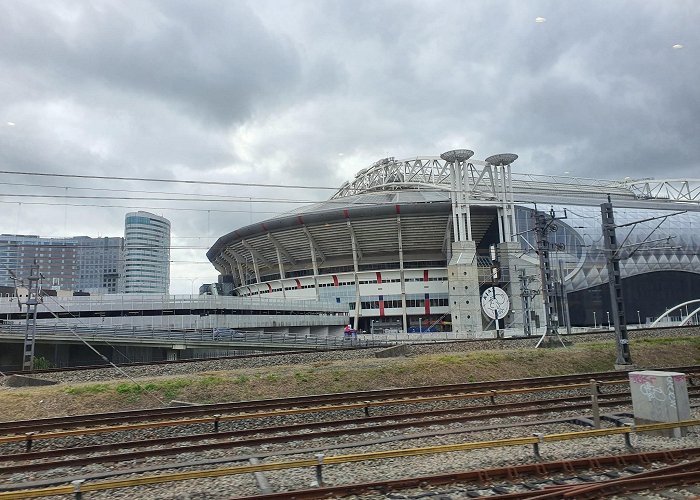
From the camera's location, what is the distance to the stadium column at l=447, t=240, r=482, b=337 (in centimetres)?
5562

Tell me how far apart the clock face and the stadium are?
1804 centimetres

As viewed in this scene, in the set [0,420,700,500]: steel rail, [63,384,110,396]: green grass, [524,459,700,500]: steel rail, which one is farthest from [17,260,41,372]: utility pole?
[524,459,700,500]: steel rail

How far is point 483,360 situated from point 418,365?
383 centimetres

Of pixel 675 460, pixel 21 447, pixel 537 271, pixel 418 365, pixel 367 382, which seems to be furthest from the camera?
pixel 537 271

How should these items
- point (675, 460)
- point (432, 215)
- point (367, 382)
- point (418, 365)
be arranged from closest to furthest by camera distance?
1. point (675, 460)
2. point (367, 382)
3. point (418, 365)
4. point (432, 215)

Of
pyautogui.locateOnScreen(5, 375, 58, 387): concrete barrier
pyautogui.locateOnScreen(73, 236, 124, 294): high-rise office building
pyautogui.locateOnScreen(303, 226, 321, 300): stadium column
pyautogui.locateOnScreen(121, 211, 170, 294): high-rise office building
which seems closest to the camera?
pyautogui.locateOnScreen(5, 375, 58, 387): concrete barrier

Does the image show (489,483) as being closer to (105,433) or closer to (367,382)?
(105,433)

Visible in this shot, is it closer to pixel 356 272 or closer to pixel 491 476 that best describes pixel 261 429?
pixel 491 476

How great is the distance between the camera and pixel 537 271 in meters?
58.7

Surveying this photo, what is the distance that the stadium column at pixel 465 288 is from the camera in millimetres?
55625

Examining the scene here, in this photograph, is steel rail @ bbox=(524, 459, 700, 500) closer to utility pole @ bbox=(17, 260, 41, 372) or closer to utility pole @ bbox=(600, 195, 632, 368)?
utility pole @ bbox=(600, 195, 632, 368)

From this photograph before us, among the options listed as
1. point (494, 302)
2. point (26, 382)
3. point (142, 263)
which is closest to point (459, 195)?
point (494, 302)

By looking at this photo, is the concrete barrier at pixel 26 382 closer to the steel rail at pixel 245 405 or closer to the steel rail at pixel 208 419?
the steel rail at pixel 245 405

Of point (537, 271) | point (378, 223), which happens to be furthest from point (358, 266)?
point (537, 271)
